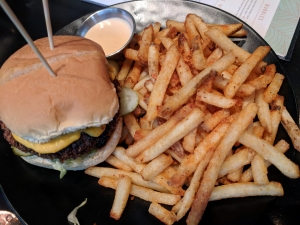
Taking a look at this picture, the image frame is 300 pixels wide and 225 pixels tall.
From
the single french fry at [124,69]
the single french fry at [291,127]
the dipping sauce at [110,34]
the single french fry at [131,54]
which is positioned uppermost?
the single french fry at [131,54]

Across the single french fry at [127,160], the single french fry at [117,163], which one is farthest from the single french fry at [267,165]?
the single french fry at [117,163]

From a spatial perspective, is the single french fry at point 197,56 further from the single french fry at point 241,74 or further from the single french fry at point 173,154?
the single french fry at point 173,154

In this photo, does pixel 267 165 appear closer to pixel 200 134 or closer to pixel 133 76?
pixel 200 134

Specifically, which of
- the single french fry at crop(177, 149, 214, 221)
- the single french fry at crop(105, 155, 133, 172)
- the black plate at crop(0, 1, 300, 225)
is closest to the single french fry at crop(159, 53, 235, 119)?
the single french fry at crop(177, 149, 214, 221)

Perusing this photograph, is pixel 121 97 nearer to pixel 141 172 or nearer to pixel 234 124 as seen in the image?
pixel 141 172

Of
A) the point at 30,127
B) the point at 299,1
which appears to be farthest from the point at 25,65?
the point at 299,1

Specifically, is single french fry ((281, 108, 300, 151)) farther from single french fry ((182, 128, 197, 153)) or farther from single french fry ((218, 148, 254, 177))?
single french fry ((182, 128, 197, 153))

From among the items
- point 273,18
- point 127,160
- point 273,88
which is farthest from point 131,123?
point 273,18
